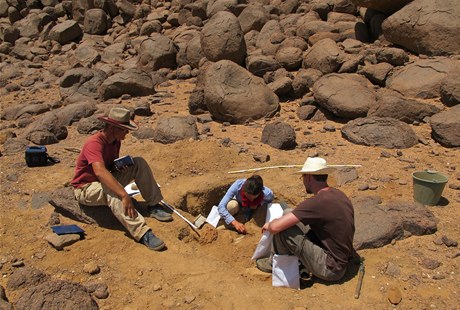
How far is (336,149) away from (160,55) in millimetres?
6355

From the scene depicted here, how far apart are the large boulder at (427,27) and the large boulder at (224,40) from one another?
10.3 ft

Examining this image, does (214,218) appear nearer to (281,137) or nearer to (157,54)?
(281,137)

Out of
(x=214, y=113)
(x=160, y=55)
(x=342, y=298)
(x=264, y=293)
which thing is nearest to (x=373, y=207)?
(x=342, y=298)

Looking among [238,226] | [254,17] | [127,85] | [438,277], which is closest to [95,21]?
[254,17]

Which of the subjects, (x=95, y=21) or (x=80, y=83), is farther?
(x=95, y=21)

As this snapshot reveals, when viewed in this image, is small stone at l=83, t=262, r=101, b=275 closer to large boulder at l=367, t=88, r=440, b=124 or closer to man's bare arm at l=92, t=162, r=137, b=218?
man's bare arm at l=92, t=162, r=137, b=218

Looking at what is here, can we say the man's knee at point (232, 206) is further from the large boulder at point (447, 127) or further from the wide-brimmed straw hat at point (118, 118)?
the large boulder at point (447, 127)

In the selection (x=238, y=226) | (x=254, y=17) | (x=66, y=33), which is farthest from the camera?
(x=66, y=33)

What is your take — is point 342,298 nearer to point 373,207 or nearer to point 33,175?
point 373,207

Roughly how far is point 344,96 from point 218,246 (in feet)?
13.0

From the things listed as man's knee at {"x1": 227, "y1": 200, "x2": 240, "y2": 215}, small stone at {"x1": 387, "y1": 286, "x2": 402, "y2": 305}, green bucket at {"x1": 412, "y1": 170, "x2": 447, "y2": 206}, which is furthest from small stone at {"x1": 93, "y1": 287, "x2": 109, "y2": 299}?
green bucket at {"x1": 412, "y1": 170, "x2": 447, "y2": 206}

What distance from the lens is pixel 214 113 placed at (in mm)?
8180

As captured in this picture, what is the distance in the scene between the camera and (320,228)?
3754mm

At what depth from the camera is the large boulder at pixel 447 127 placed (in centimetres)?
653
